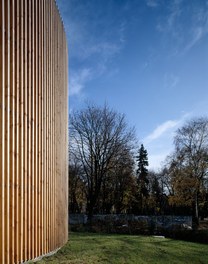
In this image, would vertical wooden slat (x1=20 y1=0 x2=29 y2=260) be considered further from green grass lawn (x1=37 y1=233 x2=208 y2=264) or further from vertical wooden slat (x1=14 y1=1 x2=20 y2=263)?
green grass lawn (x1=37 y1=233 x2=208 y2=264)

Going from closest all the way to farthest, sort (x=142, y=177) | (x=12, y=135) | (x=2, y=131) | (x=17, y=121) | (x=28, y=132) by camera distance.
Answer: (x=2, y=131)
(x=12, y=135)
(x=17, y=121)
(x=28, y=132)
(x=142, y=177)

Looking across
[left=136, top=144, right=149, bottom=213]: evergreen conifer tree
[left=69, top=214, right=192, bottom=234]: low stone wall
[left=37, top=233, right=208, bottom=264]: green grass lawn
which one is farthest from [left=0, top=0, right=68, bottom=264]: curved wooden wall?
[left=136, top=144, right=149, bottom=213]: evergreen conifer tree

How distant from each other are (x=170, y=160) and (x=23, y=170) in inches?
1081

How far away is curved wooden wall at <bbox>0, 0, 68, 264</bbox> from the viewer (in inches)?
252

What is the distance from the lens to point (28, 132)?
724 centimetres

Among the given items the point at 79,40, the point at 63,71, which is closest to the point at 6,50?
the point at 63,71

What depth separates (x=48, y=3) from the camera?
8938 millimetres

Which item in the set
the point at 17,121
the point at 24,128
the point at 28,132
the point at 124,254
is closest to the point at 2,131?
the point at 17,121

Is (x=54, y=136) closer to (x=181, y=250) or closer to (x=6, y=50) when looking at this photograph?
(x=6, y=50)

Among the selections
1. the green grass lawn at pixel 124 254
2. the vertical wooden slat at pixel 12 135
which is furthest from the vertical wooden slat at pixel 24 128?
the green grass lawn at pixel 124 254

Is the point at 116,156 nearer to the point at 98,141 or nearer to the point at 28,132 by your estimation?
the point at 98,141

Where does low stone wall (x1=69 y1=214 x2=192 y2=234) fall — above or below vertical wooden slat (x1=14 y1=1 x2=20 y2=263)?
below

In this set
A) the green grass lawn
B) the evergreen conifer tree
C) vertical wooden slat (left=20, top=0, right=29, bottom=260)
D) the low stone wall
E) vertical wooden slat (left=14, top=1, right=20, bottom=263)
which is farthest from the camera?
the evergreen conifer tree

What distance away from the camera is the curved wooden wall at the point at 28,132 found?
6398 mm
